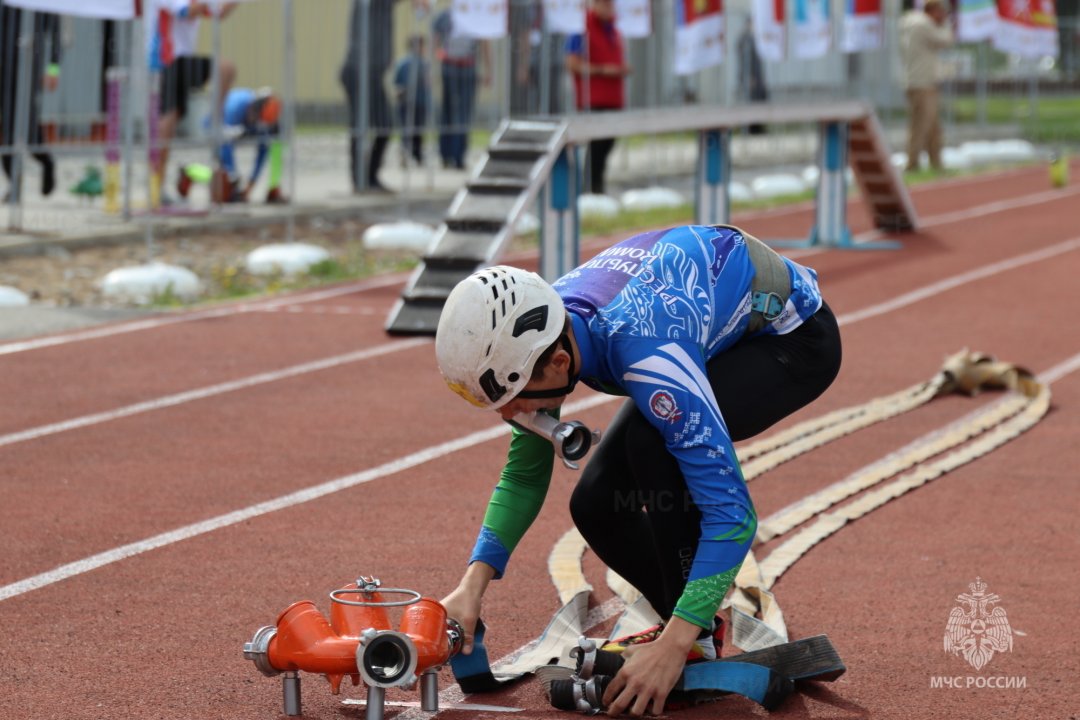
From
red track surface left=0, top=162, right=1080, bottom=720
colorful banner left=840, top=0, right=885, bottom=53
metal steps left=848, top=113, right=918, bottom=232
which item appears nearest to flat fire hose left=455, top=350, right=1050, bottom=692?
red track surface left=0, top=162, right=1080, bottom=720

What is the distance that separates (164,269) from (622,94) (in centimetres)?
770

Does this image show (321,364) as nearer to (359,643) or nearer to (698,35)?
(359,643)

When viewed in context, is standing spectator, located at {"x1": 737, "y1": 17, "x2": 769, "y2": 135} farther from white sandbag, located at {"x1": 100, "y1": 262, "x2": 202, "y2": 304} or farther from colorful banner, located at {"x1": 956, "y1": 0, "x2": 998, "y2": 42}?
white sandbag, located at {"x1": 100, "y1": 262, "x2": 202, "y2": 304}

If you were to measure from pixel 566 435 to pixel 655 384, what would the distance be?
24 centimetres

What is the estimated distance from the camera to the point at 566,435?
3789 millimetres

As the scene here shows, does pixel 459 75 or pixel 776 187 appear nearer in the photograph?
pixel 459 75

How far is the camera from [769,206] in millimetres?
20047

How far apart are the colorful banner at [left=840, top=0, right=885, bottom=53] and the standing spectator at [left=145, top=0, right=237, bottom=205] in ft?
27.5

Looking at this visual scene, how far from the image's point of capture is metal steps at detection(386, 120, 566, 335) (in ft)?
35.3

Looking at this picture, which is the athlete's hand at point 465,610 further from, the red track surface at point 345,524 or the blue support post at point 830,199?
the blue support post at point 830,199

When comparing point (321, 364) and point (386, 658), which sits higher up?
point (321, 364)

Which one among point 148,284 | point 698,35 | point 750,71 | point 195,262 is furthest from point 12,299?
point 750,71

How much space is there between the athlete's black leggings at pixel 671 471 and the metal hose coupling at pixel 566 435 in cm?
26

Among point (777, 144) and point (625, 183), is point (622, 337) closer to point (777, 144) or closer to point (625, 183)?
point (625, 183)
